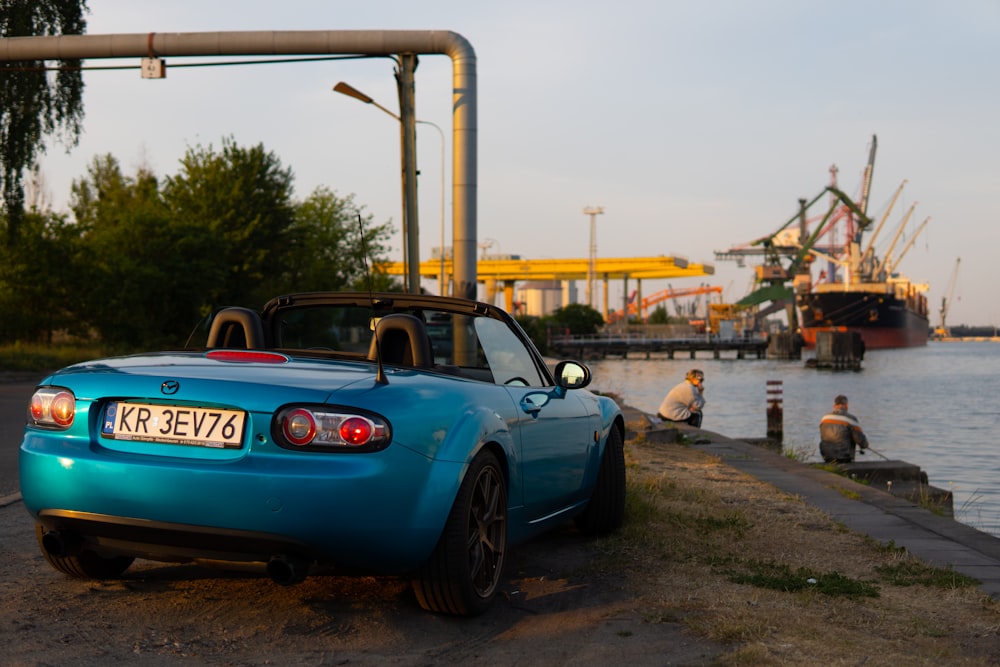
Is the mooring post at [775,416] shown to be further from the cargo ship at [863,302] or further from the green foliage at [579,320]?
the green foliage at [579,320]

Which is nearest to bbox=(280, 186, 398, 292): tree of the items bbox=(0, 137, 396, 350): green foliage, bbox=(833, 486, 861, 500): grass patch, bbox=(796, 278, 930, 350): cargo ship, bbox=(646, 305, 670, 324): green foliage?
bbox=(0, 137, 396, 350): green foliage

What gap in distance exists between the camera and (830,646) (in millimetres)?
4320

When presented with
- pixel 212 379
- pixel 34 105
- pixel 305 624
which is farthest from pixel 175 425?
pixel 34 105

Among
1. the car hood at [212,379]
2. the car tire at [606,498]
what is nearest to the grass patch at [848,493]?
the car tire at [606,498]

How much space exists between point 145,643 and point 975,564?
4458 mm

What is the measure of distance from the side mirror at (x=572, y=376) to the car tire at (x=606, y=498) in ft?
2.84

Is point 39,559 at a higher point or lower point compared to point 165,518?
lower

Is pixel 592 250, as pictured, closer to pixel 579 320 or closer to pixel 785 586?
pixel 579 320

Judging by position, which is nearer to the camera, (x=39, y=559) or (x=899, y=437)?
(x=39, y=559)

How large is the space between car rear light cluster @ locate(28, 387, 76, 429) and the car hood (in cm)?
4

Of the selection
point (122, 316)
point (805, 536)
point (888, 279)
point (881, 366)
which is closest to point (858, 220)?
point (888, 279)

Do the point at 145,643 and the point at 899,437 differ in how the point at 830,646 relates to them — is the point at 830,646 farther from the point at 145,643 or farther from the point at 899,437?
the point at 899,437

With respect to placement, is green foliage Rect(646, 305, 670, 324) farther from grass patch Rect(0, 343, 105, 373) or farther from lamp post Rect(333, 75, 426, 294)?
lamp post Rect(333, 75, 426, 294)

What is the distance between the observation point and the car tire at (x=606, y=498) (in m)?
6.79
